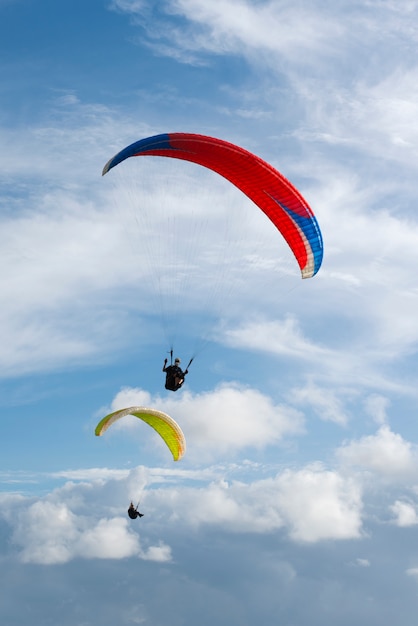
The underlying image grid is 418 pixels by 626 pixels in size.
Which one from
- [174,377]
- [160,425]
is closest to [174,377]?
[174,377]

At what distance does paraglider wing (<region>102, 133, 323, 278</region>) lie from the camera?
35.7 metres

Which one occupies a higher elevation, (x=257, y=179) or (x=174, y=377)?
(x=257, y=179)

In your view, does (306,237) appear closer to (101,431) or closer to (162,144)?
(162,144)

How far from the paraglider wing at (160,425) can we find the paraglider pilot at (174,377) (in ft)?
19.3

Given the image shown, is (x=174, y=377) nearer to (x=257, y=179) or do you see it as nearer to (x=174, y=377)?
(x=174, y=377)

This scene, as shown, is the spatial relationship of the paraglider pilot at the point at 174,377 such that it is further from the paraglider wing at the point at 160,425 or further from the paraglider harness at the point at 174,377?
the paraglider wing at the point at 160,425

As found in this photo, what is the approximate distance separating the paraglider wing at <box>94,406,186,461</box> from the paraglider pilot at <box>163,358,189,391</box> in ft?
19.3

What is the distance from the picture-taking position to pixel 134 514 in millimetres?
47031

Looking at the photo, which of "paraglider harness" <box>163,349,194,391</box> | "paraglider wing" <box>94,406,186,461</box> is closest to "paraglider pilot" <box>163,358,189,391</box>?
"paraglider harness" <box>163,349,194,391</box>

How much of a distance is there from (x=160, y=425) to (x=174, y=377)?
347 inches

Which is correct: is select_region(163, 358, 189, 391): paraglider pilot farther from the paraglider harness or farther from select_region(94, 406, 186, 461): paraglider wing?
select_region(94, 406, 186, 461): paraglider wing

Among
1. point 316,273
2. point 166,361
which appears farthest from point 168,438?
point 316,273

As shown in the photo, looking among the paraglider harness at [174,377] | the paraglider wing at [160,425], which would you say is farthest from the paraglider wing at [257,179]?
the paraglider wing at [160,425]

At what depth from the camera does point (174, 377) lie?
38.4 metres
